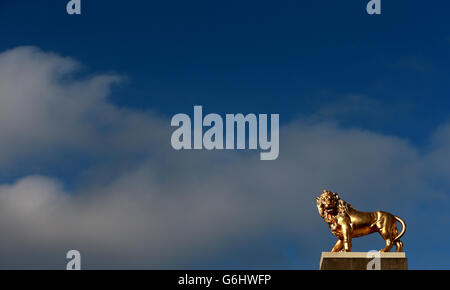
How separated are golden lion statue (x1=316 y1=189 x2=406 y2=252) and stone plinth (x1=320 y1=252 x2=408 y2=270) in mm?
629

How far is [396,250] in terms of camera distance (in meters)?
26.0

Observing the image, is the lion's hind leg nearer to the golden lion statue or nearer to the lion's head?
the golden lion statue

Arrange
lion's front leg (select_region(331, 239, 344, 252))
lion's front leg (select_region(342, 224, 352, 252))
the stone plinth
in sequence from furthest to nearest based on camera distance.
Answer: lion's front leg (select_region(331, 239, 344, 252)) → lion's front leg (select_region(342, 224, 352, 252)) → the stone plinth

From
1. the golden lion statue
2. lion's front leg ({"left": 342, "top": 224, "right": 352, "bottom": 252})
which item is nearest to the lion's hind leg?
the golden lion statue

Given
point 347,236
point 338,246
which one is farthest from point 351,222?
point 338,246

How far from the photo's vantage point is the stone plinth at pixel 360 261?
25.1 metres

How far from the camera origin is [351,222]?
26562mm

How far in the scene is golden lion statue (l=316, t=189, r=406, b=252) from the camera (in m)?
26.2

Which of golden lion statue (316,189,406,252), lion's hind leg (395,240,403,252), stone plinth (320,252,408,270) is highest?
golden lion statue (316,189,406,252)

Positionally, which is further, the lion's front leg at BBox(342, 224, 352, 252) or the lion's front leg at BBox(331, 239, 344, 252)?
the lion's front leg at BBox(331, 239, 344, 252)

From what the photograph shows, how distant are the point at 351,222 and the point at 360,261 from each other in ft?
5.80
